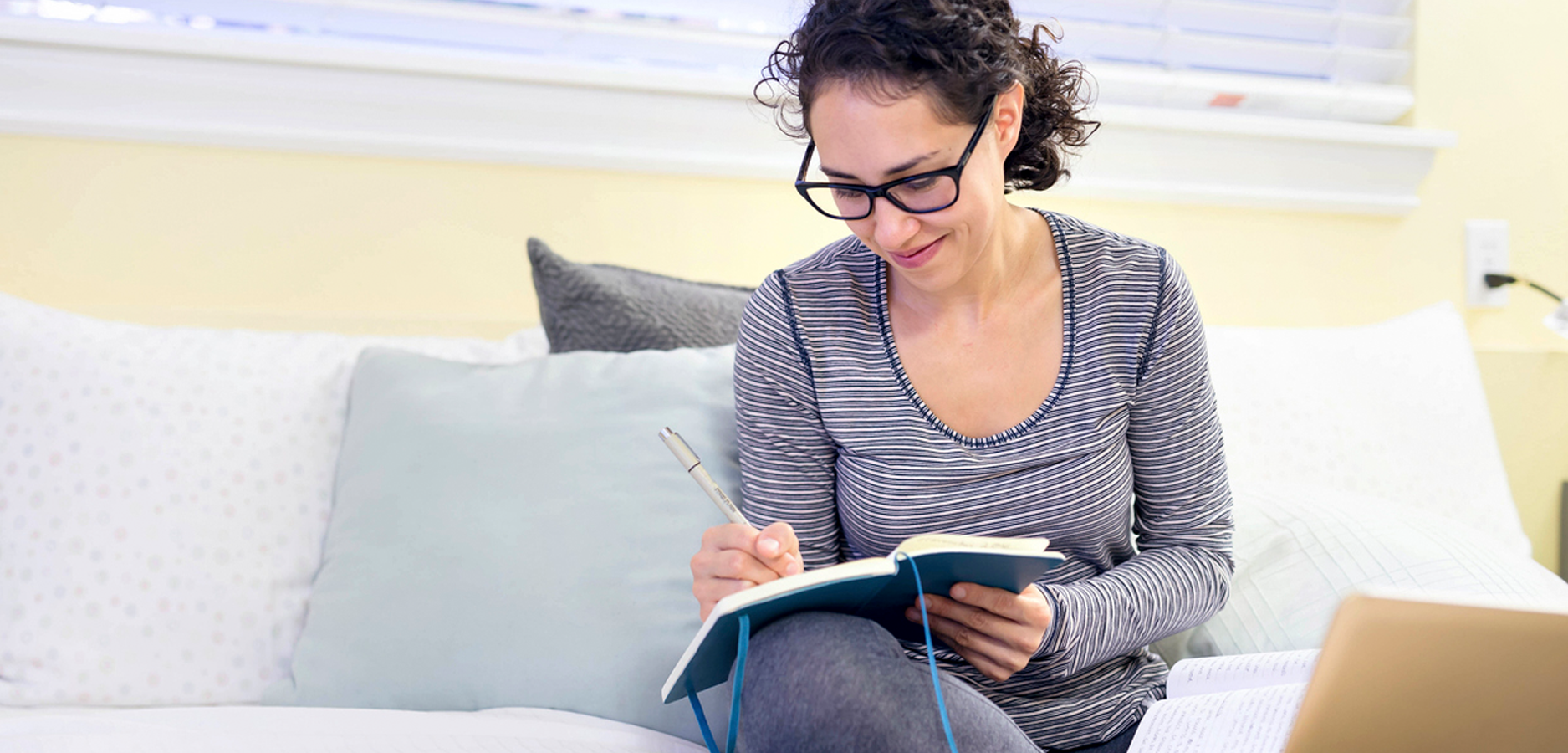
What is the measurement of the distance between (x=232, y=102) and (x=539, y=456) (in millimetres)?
670

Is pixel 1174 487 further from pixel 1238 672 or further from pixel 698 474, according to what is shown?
pixel 698 474

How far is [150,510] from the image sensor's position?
1032mm

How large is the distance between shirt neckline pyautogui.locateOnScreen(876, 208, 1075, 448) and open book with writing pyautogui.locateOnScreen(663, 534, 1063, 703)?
159 mm

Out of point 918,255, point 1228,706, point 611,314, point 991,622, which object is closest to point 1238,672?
point 1228,706

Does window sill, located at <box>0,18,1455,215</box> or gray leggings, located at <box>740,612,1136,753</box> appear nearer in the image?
gray leggings, located at <box>740,612,1136,753</box>

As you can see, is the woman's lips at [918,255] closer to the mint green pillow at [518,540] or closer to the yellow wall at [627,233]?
the mint green pillow at [518,540]

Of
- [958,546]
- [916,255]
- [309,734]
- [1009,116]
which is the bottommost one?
[309,734]

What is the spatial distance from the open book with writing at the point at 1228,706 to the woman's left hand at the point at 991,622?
0.36 ft

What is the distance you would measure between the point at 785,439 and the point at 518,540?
26 centimetres

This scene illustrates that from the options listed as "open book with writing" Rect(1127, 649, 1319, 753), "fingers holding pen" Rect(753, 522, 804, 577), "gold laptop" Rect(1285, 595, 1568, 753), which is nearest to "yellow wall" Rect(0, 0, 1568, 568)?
"fingers holding pen" Rect(753, 522, 804, 577)

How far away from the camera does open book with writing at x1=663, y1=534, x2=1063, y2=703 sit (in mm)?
655

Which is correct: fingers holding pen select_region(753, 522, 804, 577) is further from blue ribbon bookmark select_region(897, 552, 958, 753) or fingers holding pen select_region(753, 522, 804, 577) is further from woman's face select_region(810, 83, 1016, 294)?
woman's face select_region(810, 83, 1016, 294)

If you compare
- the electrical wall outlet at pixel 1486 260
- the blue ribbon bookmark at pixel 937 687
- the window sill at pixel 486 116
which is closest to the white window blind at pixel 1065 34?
the window sill at pixel 486 116

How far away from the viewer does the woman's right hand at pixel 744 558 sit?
0.79m
